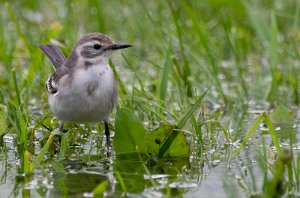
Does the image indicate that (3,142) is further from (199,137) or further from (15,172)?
(199,137)

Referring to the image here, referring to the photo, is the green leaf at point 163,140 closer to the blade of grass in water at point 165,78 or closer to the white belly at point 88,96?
the white belly at point 88,96

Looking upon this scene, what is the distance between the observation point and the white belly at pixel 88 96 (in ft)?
23.5

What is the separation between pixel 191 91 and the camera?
8719 millimetres

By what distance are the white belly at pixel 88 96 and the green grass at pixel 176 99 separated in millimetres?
261

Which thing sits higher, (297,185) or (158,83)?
(158,83)

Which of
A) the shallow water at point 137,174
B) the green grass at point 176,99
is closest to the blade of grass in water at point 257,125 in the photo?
the green grass at point 176,99

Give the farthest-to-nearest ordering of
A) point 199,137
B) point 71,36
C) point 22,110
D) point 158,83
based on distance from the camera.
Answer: point 71,36 < point 158,83 < point 22,110 < point 199,137

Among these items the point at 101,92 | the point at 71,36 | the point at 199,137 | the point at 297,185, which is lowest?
the point at 297,185

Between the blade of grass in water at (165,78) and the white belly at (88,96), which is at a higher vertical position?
the blade of grass in water at (165,78)

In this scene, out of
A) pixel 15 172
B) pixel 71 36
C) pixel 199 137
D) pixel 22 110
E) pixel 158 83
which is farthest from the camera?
pixel 71 36

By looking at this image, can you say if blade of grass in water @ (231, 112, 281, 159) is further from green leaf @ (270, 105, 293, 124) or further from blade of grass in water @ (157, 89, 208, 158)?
green leaf @ (270, 105, 293, 124)

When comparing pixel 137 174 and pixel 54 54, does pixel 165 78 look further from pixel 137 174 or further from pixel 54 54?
pixel 137 174

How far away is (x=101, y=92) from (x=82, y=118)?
11.2 inches

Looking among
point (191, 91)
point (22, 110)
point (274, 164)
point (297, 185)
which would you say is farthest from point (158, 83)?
point (297, 185)
